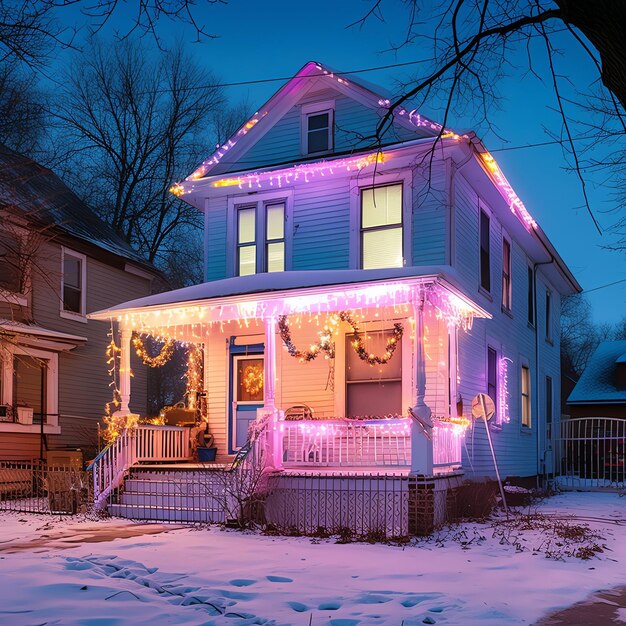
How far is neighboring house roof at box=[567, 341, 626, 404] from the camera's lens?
88.9ft

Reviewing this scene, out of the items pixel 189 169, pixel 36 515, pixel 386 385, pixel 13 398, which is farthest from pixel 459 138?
pixel 189 169

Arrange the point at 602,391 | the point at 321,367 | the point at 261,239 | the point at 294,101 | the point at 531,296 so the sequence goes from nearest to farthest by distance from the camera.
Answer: the point at 321,367 → the point at 261,239 → the point at 294,101 → the point at 531,296 → the point at 602,391

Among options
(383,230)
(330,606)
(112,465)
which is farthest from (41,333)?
(330,606)

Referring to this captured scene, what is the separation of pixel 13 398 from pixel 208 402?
5187 millimetres

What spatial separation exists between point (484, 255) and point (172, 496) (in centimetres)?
825

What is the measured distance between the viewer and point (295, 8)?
507cm

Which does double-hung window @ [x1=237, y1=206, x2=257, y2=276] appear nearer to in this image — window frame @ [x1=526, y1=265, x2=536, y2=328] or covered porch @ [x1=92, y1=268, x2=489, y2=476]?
covered porch @ [x1=92, y1=268, x2=489, y2=476]

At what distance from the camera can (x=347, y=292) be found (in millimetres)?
11891

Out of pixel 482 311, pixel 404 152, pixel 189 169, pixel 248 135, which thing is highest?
pixel 189 169

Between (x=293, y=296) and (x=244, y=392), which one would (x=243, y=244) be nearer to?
(x=244, y=392)

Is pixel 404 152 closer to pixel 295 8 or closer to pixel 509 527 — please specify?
pixel 509 527

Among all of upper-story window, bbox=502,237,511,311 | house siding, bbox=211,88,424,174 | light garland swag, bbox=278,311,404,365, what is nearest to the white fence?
light garland swag, bbox=278,311,404,365

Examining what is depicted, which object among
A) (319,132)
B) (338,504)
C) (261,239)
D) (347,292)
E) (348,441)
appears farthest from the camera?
(319,132)

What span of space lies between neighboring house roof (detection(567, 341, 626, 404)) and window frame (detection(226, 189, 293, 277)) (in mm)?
16532
